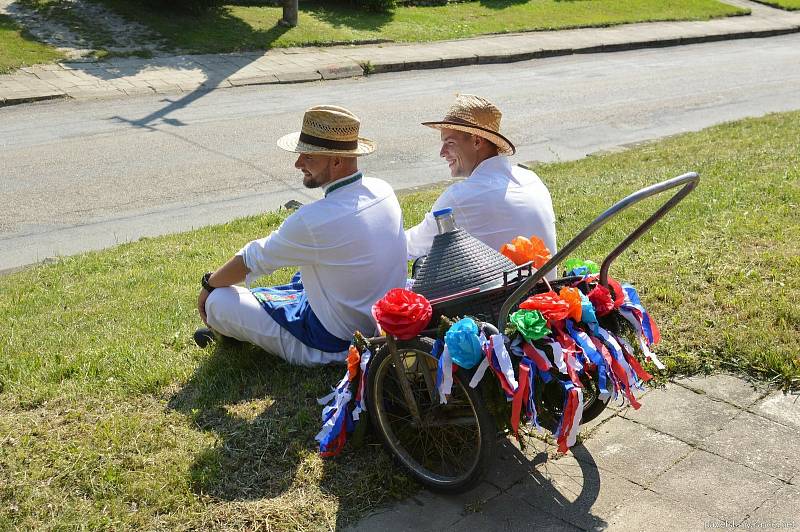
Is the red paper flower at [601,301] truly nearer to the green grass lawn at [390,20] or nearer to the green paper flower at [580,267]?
the green paper flower at [580,267]

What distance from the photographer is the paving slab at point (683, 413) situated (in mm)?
4254

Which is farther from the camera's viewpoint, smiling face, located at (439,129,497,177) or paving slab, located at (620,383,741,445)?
smiling face, located at (439,129,497,177)

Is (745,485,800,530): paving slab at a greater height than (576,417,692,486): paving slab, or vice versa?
(745,485,800,530): paving slab

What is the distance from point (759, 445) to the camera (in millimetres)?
4098

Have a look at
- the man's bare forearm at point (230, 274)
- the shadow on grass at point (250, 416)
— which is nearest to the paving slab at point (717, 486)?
the shadow on grass at point (250, 416)

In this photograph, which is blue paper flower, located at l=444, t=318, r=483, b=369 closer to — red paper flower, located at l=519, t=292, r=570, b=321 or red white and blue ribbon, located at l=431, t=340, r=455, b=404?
red white and blue ribbon, located at l=431, t=340, r=455, b=404

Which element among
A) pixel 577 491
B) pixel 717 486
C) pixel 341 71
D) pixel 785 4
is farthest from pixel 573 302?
pixel 785 4

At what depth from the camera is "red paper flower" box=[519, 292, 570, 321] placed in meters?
3.56

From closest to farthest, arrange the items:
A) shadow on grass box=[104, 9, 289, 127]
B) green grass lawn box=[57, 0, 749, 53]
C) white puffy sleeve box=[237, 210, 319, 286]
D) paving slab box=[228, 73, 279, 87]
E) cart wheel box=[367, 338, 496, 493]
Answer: cart wheel box=[367, 338, 496, 493], white puffy sleeve box=[237, 210, 319, 286], shadow on grass box=[104, 9, 289, 127], paving slab box=[228, 73, 279, 87], green grass lawn box=[57, 0, 749, 53]

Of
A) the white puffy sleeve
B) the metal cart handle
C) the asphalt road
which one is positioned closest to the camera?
the metal cart handle

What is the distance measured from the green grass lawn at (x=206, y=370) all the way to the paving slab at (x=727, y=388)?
4.3 inches

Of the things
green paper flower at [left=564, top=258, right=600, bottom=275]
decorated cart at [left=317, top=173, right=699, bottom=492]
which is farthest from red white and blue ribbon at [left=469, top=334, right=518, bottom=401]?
green paper flower at [left=564, top=258, right=600, bottom=275]

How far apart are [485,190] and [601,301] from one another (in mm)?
1191

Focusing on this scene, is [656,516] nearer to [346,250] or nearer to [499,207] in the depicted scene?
[499,207]
